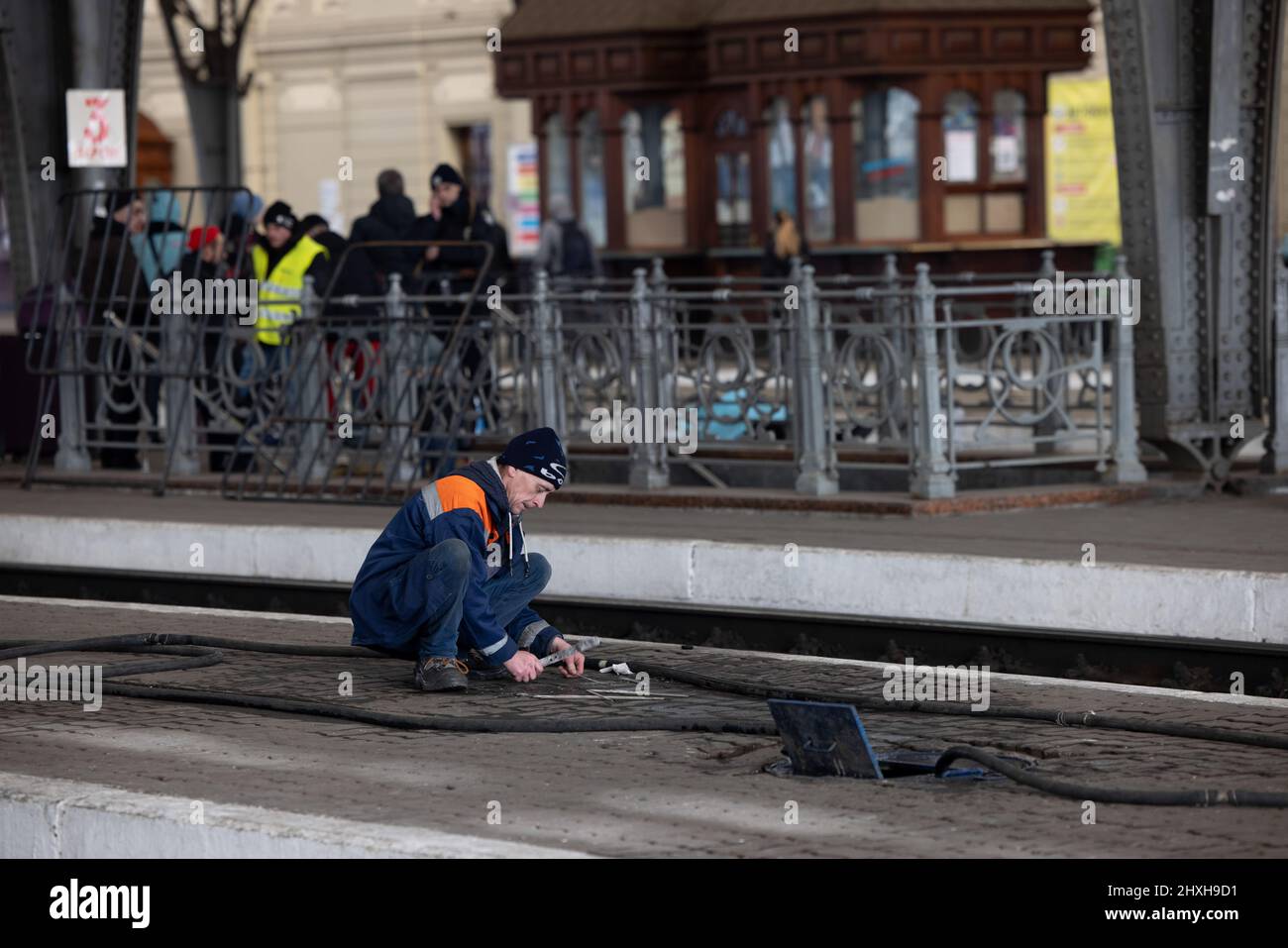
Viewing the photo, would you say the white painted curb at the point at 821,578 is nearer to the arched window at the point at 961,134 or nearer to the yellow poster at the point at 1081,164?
the arched window at the point at 961,134

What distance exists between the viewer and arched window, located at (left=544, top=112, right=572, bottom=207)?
29.5 metres

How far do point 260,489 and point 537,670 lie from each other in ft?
21.0

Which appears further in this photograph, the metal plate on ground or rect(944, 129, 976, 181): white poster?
rect(944, 129, 976, 181): white poster

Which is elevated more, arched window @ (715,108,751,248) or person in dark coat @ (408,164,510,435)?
arched window @ (715,108,751,248)

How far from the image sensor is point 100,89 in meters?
17.0

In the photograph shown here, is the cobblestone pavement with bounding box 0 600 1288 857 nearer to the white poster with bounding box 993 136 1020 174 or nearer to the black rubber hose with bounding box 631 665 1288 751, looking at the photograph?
the black rubber hose with bounding box 631 665 1288 751

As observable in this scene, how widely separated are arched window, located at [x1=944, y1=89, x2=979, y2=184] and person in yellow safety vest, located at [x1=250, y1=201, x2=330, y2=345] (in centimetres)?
1212

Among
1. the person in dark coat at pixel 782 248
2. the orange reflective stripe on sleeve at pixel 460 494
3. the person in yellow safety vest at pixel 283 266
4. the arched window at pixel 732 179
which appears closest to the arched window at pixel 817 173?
the person in dark coat at pixel 782 248

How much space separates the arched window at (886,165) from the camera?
1020 inches

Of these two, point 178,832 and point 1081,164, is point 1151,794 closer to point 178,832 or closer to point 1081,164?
point 178,832

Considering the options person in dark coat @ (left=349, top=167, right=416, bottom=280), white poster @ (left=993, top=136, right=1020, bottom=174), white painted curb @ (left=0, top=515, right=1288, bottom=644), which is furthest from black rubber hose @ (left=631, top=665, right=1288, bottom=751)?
white poster @ (left=993, top=136, right=1020, bottom=174)

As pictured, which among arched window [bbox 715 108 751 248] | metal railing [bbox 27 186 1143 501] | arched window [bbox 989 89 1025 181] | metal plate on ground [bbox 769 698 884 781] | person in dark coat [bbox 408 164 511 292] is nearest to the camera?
metal plate on ground [bbox 769 698 884 781]
